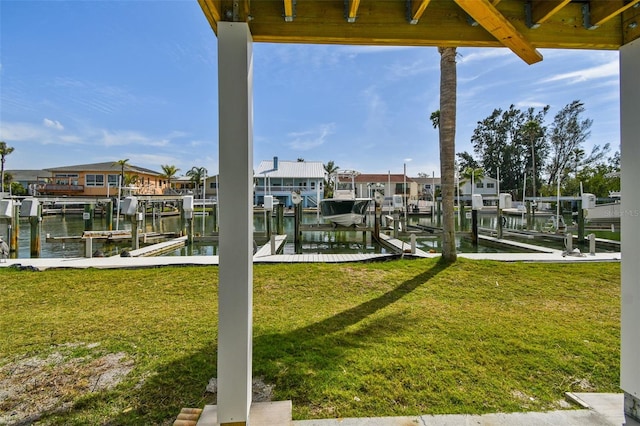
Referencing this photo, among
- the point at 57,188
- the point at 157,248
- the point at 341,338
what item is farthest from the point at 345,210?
the point at 57,188

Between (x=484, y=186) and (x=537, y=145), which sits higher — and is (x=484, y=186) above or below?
below

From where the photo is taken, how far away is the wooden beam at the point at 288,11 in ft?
7.04

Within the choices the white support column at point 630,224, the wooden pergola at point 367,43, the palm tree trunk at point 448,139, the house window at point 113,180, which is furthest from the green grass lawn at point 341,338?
the house window at point 113,180

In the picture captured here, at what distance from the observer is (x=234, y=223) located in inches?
81.8

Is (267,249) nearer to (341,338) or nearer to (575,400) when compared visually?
(341,338)

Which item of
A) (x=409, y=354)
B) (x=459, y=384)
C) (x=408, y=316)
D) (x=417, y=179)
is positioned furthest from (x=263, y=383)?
(x=417, y=179)

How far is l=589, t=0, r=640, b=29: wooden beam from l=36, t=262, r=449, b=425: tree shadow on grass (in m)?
3.50

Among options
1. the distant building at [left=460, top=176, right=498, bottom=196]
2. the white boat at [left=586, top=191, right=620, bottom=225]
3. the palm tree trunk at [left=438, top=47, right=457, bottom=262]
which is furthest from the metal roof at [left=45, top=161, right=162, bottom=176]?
the distant building at [left=460, top=176, right=498, bottom=196]

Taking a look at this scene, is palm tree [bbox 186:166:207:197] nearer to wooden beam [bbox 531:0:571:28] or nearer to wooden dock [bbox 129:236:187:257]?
wooden dock [bbox 129:236:187:257]

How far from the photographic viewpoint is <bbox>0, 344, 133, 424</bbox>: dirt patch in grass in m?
2.49

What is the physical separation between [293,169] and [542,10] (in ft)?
133

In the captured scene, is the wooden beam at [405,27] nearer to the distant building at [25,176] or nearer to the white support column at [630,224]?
the white support column at [630,224]

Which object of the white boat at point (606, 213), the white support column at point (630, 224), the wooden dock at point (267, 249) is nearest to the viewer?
the white support column at point (630, 224)

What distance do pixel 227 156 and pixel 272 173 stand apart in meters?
39.6
